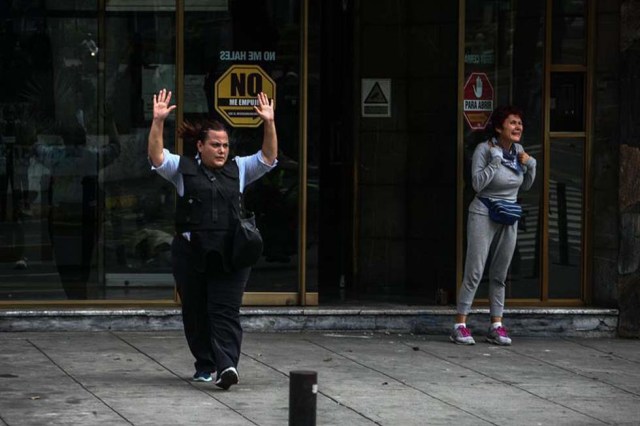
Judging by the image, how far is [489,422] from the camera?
8.62 meters

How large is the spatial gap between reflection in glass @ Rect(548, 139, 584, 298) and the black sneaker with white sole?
13.7 ft

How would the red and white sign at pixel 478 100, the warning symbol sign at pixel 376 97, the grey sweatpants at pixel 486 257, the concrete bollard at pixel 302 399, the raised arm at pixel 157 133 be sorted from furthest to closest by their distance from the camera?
the warning symbol sign at pixel 376 97
the red and white sign at pixel 478 100
the grey sweatpants at pixel 486 257
the raised arm at pixel 157 133
the concrete bollard at pixel 302 399

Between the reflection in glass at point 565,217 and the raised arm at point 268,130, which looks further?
the reflection in glass at point 565,217

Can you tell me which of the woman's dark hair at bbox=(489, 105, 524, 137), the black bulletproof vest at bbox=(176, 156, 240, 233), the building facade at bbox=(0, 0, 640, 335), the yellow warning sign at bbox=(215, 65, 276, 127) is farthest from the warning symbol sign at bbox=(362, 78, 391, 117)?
the black bulletproof vest at bbox=(176, 156, 240, 233)

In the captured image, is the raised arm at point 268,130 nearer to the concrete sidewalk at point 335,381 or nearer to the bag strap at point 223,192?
the bag strap at point 223,192

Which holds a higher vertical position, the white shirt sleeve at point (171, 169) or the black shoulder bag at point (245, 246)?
the white shirt sleeve at point (171, 169)

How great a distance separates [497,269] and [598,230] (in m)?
1.30

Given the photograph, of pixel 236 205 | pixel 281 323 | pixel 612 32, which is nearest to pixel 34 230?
pixel 281 323

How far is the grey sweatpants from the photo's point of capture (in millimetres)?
11508

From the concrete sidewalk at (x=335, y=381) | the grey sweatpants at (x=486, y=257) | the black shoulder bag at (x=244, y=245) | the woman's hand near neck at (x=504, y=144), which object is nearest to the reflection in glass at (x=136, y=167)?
the concrete sidewalk at (x=335, y=381)

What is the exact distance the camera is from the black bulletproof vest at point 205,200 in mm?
9230

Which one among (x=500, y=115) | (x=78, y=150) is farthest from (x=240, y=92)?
(x=500, y=115)

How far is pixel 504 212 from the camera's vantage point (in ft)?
37.5

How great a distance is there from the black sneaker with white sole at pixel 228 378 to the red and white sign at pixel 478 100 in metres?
4.07
